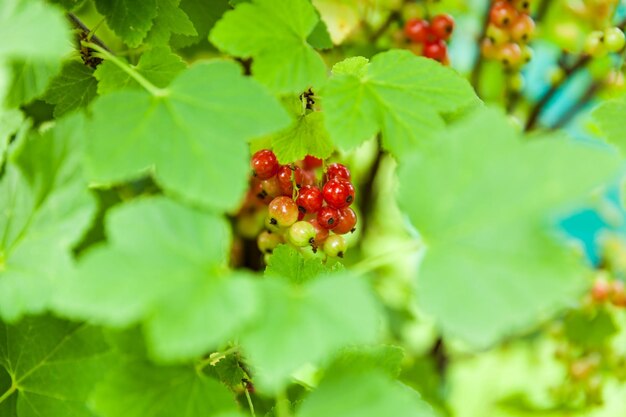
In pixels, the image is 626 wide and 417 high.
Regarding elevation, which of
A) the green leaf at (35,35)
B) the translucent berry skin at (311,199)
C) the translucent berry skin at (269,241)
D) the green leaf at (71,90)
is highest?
the green leaf at (35,35)

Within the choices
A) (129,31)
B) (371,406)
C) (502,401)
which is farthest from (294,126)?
(502,401)

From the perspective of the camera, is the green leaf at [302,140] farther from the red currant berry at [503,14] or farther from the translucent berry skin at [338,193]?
the red currant berry at [503,14]

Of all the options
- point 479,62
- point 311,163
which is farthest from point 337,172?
point 479,62

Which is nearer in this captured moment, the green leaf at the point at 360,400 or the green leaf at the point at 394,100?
the green leaf at the point at 360,400

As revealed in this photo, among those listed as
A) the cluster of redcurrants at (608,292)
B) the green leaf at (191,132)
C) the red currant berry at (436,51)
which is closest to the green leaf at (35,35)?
the green leaf at (191,132)

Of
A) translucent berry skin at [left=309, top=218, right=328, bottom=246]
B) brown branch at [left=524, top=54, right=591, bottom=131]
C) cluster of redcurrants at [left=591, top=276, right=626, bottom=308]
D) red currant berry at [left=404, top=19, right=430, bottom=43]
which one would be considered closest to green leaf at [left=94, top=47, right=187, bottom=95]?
translucent berry skin at [left=309, top=218, right=328, bottom=246]

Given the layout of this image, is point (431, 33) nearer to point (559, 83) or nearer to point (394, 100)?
point (559, 83)
